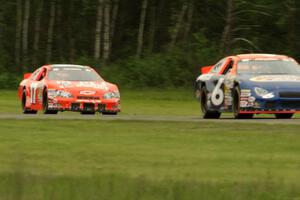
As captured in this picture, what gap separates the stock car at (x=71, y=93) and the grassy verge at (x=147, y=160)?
3.94 meters

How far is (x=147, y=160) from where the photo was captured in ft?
41.1

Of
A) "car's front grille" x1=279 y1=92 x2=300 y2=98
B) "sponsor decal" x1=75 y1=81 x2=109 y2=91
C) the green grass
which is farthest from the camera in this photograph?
"sponsor decal" x1=75 y1=81 x2=109 y2=91

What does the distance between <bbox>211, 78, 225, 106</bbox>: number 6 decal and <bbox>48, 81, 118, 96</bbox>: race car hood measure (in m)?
3.02

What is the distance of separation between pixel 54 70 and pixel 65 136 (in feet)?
29.4

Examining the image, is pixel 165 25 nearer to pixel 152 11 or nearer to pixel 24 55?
pixel 152 11

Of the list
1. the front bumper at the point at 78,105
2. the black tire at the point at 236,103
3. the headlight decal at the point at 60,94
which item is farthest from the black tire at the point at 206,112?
the headlight decal at the point at 60,94

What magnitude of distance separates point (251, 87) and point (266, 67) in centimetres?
122

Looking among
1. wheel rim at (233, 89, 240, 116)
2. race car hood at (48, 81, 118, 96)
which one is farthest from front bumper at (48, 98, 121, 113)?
wheel rim at (233, 89, 240, 116)

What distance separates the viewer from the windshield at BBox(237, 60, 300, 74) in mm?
21078

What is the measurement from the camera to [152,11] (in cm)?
6247

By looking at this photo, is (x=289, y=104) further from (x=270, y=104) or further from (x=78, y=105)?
(x=78, y=105)

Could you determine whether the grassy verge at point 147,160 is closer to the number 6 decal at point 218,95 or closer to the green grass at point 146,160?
the green grass at point 146,160

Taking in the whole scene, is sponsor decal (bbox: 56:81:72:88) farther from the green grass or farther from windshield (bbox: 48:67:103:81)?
the green grass

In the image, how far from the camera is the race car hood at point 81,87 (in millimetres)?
23250
